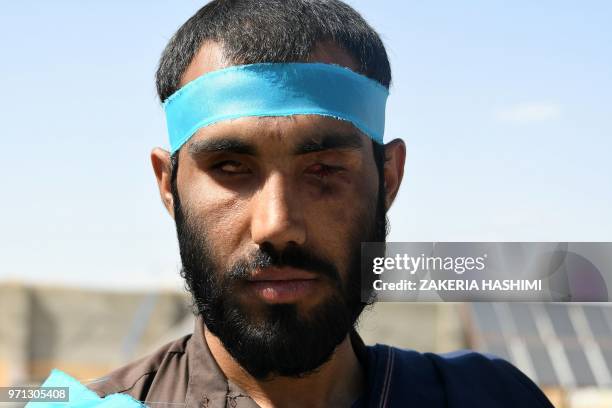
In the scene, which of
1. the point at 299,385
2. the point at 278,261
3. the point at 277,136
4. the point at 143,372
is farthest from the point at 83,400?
the point at 277,136

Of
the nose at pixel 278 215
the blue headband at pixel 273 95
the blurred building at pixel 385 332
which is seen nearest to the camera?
the nose at pixel 278 215

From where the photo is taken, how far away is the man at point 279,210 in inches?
101

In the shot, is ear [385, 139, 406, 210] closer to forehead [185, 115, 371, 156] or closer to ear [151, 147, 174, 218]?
forehead [185, 115, 371, 156]

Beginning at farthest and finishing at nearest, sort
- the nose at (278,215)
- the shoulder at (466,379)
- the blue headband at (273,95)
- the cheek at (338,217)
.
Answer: the shoulder at (466,379), the blue headband at (273,95), the cheek at (338,217), the nose at (278,215)

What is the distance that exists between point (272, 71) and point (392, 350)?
3.58 feet

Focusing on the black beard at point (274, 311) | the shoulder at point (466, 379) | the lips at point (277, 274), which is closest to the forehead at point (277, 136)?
the black beard at point (274, 311)

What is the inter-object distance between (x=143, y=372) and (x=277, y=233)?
78 cm

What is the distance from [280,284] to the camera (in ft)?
8.36

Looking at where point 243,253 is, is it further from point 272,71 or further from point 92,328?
point 92,328

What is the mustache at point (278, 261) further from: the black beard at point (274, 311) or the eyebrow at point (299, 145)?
the eyebrow at point (299, 145)

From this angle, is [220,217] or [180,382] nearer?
[220,217]

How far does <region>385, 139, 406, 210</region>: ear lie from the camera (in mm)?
3059

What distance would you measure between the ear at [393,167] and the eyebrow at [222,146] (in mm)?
639

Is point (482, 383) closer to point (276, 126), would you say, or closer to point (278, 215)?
point (278, 215)
